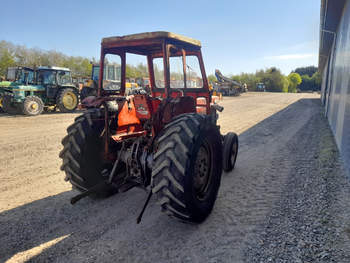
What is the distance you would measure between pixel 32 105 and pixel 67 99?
1996 mm

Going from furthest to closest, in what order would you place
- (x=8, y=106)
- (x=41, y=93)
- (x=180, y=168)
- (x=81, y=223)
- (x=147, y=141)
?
(x=41, y=93) < (x=8, y=106) < (x=147, y=141) < (x=81, y=223) < (x=180, y=168)

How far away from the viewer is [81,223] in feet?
9.71

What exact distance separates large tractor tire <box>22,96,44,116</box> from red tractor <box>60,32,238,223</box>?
11.0 metres

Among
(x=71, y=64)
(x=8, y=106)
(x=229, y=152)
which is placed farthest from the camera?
(x=71, y=64)

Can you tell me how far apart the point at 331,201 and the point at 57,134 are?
7853 millimetres

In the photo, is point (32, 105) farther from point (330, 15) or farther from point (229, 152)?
point (330, 15)

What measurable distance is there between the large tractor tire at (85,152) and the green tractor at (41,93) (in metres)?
11.3

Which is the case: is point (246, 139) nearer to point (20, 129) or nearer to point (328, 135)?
point (328, 135)

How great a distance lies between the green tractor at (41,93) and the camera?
12750 millimetres

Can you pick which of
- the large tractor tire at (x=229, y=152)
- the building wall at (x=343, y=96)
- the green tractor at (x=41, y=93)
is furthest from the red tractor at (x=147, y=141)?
the green tractor at (x=41, y=93)


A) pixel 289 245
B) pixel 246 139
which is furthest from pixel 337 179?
pixel 246 139

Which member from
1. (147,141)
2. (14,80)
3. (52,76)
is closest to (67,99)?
(52,76)

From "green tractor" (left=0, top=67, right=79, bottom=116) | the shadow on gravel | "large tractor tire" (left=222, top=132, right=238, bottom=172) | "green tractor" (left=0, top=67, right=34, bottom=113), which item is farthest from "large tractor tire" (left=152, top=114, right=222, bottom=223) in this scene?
"green tractor" (left=0, top=67, right=34, bottom=113)

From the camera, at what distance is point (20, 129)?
906 cm
